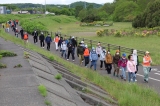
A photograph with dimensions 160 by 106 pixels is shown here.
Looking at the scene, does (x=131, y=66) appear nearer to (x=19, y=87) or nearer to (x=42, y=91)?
(x=19, y=87)

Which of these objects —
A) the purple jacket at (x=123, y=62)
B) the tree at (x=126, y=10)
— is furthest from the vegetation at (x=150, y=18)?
the tree at (x=126, y=10)

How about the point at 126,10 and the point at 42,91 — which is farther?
the point at 126,10

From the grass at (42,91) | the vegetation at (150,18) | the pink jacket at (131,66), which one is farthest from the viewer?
the vegetation at (150,18)

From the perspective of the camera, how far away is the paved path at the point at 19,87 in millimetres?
6082

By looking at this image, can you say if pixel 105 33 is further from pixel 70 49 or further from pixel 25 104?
pixel 25 104

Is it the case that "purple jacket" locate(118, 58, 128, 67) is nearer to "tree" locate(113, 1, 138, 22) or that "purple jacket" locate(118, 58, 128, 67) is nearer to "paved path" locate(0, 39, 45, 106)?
"paved path" locate(0, 39, 45, 106)

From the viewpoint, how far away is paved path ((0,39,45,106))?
6.08m

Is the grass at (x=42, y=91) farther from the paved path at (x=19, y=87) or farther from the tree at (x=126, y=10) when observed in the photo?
the tree at (x=126, y=10)

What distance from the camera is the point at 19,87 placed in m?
7.15

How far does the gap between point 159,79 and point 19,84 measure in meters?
8.89

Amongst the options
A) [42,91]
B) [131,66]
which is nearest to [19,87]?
[42,91]

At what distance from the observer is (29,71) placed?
349 inches

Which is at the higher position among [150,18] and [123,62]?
[150,18]

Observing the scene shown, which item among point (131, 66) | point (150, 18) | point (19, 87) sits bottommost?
point (131, 66)
